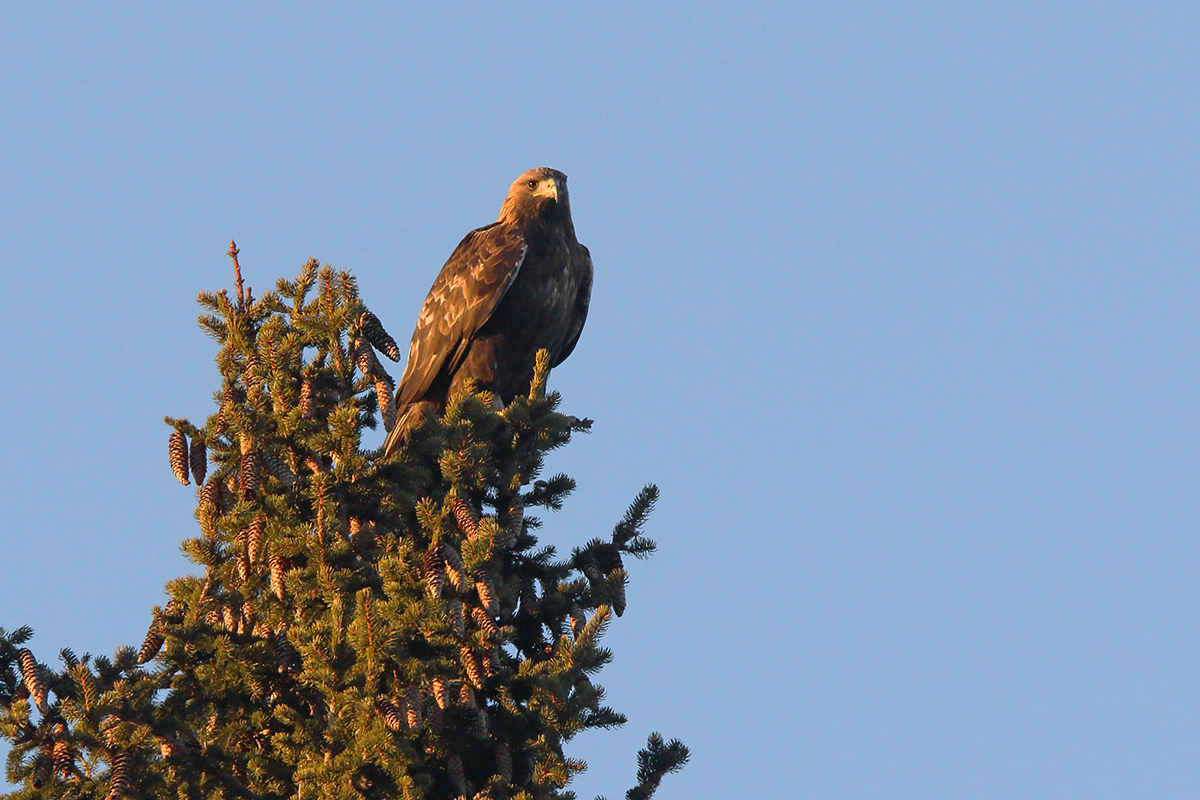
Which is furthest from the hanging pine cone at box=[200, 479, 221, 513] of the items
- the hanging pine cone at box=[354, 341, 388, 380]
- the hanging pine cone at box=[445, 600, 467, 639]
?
the hanging pine cone at box=[445, 600, 467, 639]

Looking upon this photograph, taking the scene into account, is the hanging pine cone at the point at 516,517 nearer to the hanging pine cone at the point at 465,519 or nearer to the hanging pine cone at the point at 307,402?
the hanging pine cone at the point at 465,519

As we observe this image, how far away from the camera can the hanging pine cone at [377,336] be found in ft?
21.9

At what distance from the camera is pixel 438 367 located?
981 centimetres

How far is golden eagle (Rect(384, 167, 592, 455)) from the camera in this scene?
31.9ft

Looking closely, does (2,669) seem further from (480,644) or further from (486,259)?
(486,259)

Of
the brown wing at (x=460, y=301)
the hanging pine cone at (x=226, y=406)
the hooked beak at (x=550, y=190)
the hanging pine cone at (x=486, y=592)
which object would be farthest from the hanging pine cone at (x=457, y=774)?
the hooked beak at (x=550, y=190)

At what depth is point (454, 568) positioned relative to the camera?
5.66 m

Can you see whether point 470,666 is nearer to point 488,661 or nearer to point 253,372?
point 488,661

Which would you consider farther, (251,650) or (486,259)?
(486,259)

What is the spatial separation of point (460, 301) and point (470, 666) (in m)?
4.72

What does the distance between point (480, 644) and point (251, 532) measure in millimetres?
1241

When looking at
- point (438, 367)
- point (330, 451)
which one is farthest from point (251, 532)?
point (438, 367)

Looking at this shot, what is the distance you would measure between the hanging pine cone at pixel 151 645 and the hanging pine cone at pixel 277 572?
0.56 meters

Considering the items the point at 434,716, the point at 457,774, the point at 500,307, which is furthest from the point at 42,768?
the point at 500,307
